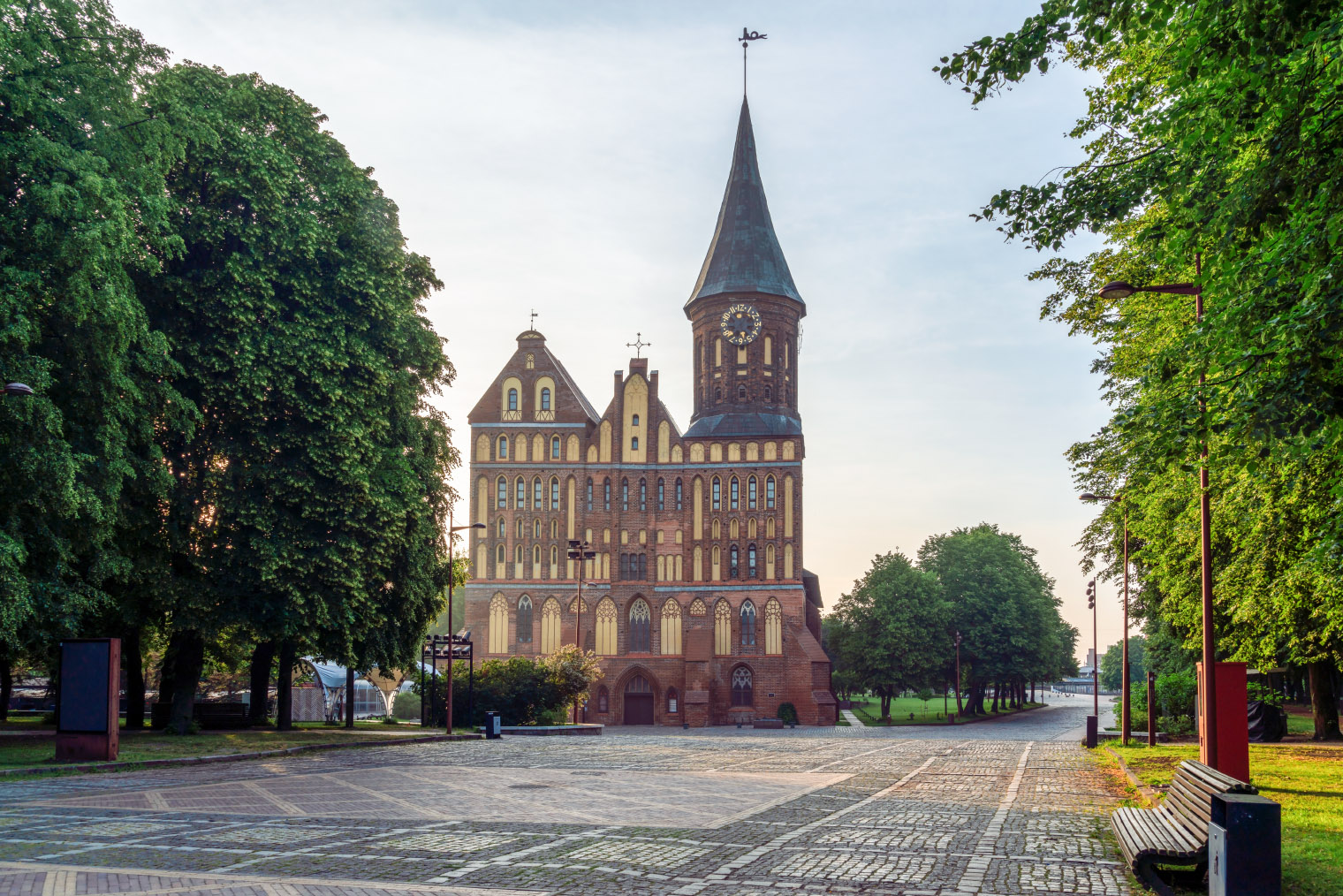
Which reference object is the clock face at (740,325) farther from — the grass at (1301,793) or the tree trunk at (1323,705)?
the grass at (1301,793)

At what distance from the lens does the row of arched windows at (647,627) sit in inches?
2522

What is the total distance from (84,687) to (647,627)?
1777 inches

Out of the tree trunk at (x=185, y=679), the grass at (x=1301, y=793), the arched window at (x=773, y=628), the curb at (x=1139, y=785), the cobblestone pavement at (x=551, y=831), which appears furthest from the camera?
the arched window at (x=773, y=628)

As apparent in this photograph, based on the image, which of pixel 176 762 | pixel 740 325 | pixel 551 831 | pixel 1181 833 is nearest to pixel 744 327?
pixel 740 325

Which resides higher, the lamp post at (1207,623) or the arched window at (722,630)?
the lamp post at (1207,623)

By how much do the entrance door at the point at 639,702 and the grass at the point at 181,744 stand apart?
31.4m

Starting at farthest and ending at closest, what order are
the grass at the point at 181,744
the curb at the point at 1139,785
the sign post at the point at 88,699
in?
the grass at the point at 181,744 → the sign post at the point at 88,699 → the curb at the point at 1139,785

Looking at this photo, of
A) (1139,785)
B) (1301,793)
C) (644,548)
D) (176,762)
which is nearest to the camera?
(1301,793)

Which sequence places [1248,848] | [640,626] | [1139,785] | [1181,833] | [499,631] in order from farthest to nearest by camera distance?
[640,626]
[499,631]
[1139,785]
[1181,833]
[1248,848]

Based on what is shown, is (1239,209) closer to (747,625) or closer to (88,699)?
(88,699)

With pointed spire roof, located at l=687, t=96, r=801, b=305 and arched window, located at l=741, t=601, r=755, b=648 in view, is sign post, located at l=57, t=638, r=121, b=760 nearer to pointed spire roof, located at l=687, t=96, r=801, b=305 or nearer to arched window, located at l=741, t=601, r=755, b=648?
arched window, located at l=741, t=601, r=755, b=648

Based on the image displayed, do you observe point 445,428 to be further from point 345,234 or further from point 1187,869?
point 1187,869

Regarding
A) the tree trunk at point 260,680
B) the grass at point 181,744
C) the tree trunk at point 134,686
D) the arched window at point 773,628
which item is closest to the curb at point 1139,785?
the grass at point 181,744

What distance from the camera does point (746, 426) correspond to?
67.2m
